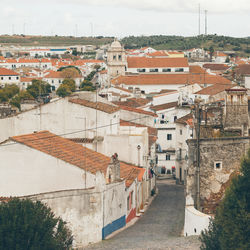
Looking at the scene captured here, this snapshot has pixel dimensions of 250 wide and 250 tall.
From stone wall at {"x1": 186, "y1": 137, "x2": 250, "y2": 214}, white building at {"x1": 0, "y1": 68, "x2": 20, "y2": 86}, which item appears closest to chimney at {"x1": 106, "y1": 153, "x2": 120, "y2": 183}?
stone wall at {"x1": 186, "y1": 137, "x2": 250, "y2": 214}

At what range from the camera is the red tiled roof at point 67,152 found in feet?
110

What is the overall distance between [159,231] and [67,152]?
6.04 metres

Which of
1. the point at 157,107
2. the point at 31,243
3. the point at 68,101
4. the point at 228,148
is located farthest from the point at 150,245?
the point at 157,107

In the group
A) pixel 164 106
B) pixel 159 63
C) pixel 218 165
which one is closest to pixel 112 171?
pixel 218 165

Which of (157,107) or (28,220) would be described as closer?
(28,220)

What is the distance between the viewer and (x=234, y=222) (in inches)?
1017

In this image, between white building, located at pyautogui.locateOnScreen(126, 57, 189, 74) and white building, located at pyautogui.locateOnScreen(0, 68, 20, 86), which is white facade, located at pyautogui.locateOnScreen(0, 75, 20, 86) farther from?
white building, located at pyautogui.locateOnScreen(126, 57, 189, 74)

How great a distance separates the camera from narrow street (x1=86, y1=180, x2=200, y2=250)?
2888 cm

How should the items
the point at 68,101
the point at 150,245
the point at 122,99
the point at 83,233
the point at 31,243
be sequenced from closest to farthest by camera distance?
the point at 31,243 < the point at 150,245 < the point at 83,233 < the point at 68,101 < the point at 122,99

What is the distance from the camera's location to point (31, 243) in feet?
84.3

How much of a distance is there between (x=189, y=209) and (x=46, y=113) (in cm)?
1505

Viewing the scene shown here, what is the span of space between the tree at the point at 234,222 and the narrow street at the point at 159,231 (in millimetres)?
1527

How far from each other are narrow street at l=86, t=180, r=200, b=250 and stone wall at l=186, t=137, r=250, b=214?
211 centimetres

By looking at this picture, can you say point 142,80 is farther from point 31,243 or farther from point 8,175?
point 31,243
